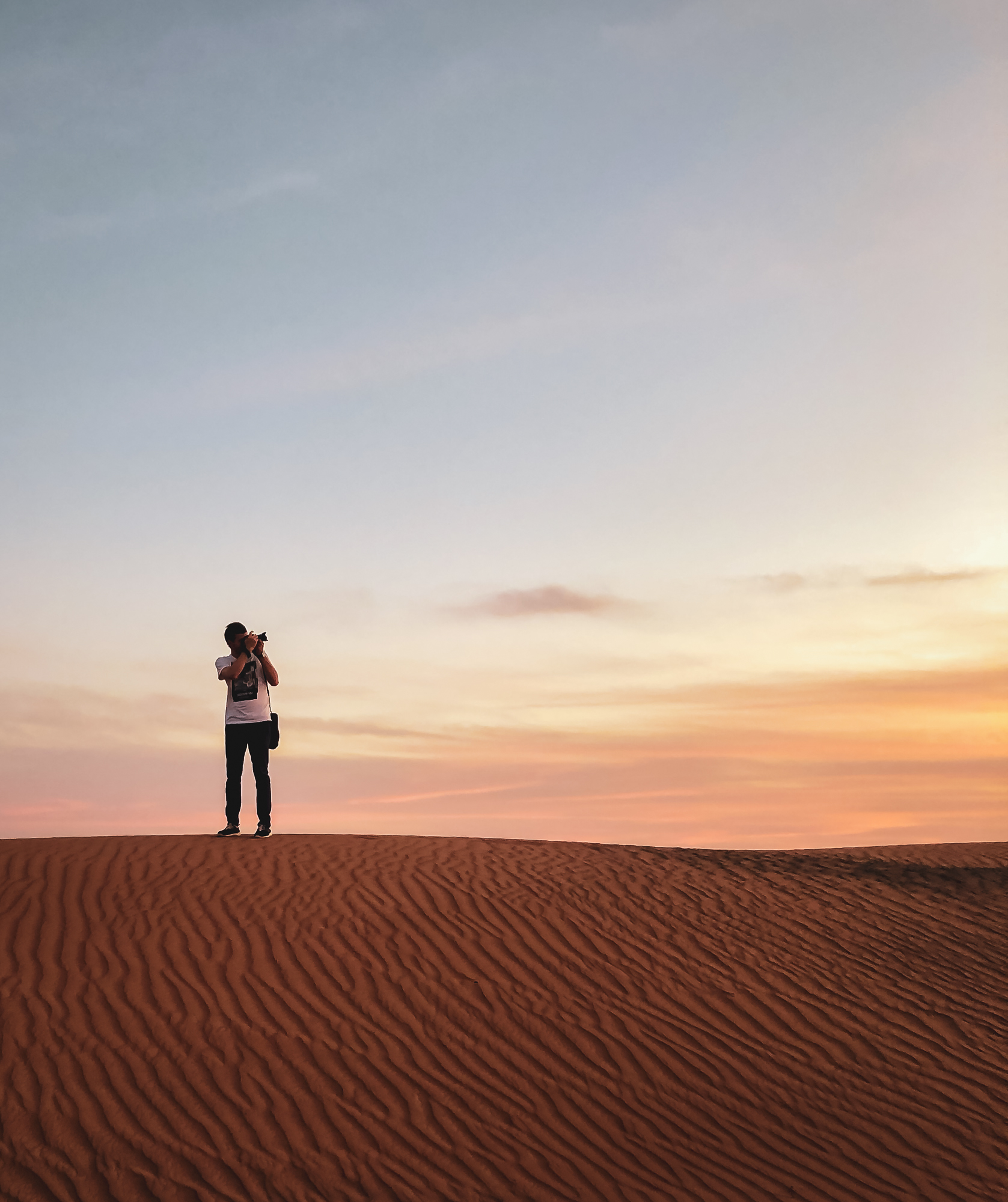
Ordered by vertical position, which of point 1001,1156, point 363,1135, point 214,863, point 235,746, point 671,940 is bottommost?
point 1001,1156

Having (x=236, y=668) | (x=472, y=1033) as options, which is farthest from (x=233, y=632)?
(x=472, y=1033)

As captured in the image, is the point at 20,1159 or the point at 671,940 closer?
the point at 20,1159

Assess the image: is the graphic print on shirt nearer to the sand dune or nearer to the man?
the man

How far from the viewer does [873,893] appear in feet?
40.8

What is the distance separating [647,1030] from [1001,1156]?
104 inches

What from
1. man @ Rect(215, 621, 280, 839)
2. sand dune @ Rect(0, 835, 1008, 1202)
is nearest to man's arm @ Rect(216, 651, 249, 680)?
man @ Rect(215, 621, 280, 839)

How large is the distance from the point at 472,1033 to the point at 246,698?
457 cm

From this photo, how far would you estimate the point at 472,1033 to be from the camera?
799cm

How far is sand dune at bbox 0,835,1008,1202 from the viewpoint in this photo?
21.6 ft

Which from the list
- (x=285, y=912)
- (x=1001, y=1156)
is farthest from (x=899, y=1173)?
(x=285, y=912)

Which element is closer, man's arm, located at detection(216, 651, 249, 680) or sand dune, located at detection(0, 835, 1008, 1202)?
sand dune, located at detection(0, 835, 1008, 1202)

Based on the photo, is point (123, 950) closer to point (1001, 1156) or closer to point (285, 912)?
point (285, 912)

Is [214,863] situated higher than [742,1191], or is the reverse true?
[214,863]

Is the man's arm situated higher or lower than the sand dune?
higher
